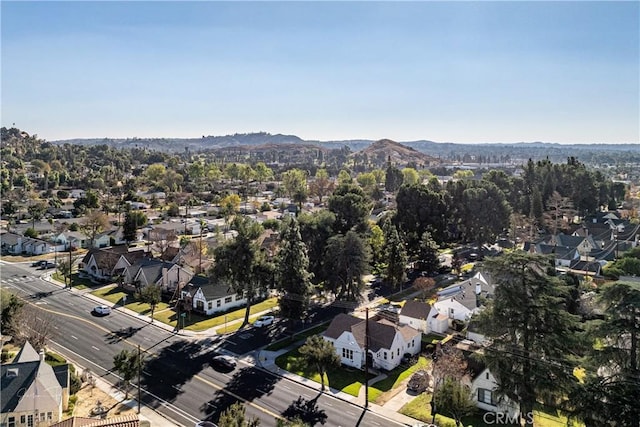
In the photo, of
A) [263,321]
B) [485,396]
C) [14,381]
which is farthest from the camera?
[263,321]

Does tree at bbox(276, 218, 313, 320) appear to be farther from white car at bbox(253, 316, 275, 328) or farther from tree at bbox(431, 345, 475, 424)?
tree at bbox(431, 345, 475, 424)

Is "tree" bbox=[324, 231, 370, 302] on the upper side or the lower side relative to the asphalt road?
upper

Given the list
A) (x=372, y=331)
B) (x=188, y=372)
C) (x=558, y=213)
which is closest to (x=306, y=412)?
(x=188, y=372)

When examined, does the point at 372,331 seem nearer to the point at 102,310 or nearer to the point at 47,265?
the point at 102,310

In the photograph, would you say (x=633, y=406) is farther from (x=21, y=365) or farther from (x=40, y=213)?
(x=40, y=213)

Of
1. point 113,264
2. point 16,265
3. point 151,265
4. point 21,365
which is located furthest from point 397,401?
point 16,265

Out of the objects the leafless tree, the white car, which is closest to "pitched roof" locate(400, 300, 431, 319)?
the white car
